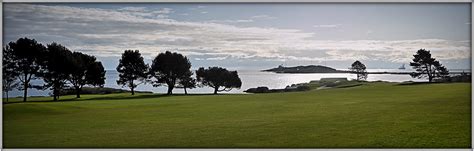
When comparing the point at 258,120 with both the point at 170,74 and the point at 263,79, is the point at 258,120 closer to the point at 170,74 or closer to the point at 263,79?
the point at 263,79

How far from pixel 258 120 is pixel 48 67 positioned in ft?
7.64

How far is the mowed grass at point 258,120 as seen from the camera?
7.81 metres

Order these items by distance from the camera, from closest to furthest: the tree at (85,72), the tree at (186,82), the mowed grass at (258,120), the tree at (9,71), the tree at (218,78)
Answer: the mowed grass at (258,120) < the tree at (9,71) < the tree at (85,72) < the tree at (218,78) < the tree at (186,82)

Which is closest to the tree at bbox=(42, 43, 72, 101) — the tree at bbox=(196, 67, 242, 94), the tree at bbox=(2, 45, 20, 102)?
the tree at bbox=(2, 45, 20, 102)

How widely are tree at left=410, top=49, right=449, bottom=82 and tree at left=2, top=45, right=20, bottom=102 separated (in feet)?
13.9

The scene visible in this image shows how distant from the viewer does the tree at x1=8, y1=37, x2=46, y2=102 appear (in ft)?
26.1

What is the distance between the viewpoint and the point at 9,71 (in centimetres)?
795

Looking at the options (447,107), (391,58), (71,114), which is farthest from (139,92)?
(447,107)

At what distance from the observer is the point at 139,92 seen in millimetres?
8258

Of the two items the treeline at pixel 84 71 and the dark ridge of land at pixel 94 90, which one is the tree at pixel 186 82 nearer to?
the treeline at pixel 84 71

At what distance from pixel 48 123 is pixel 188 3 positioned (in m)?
1.96

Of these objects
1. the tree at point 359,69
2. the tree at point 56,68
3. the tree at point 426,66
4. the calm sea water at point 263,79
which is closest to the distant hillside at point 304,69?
the calm sea water at point 263,79

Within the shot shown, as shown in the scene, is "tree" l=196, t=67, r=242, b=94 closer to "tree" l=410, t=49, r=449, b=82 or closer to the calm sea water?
the calm sea water

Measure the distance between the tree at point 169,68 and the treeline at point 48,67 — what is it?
23.2 inches
